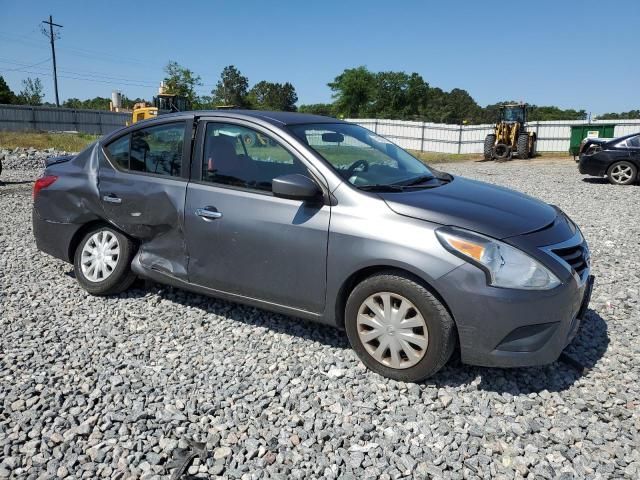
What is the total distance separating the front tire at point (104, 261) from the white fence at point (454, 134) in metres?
A: 27.5

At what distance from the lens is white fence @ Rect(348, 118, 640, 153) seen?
3022 cm

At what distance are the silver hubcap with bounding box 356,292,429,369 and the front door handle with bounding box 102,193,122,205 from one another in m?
2.39

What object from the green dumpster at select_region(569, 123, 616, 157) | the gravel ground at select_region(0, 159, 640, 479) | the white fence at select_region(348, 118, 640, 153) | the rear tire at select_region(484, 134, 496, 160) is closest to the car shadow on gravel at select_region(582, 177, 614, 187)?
the rear tire at select_region(484, 134, 496, 160)

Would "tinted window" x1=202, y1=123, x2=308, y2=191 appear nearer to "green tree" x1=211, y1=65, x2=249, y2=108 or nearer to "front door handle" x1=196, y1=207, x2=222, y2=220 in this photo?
"front door handle" x1=196, y1=207, x2=222, y2=220

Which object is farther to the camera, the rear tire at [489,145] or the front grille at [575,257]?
the rear tire at [489,145]

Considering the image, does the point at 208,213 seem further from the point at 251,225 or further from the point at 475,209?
the point at 475,209

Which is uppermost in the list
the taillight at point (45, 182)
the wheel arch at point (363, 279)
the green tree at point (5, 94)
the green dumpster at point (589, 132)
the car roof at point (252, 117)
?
the green tree at point (5, 94)

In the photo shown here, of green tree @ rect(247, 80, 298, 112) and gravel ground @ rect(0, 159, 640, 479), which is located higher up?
green tree @ rect(247, 80, 298, 112)

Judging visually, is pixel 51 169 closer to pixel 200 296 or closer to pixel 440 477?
→ pixel 200 296

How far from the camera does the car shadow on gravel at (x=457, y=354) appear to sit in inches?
132

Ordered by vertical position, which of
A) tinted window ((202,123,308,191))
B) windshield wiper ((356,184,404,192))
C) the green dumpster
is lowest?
windshield wiper ((356,184,404,192))

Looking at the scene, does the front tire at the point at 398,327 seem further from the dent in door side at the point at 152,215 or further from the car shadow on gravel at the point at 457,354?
the dent in door side at the point at 152,215

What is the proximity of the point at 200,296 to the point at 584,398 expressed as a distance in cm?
322

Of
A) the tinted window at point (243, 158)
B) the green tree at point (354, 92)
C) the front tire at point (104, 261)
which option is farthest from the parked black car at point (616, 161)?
the green tree at point (354, 92)
